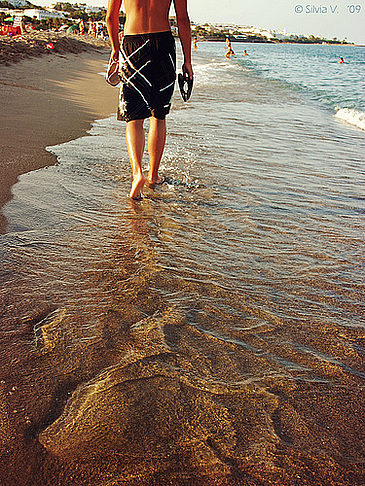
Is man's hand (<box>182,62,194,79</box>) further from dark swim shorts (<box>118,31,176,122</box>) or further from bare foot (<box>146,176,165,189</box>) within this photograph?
bare foot (<box>146,176,165,189</box>)

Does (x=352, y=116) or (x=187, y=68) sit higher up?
(x=187, y=68)

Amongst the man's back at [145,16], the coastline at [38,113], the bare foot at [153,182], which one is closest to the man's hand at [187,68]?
the man's back at [145,16]

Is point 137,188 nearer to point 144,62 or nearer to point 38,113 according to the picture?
point 144,62

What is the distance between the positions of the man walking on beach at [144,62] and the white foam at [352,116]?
19.5 feet

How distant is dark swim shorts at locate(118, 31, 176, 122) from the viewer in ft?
11.0

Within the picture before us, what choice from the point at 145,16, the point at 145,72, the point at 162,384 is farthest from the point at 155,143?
the point at 162,384

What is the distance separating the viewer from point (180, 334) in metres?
1.68

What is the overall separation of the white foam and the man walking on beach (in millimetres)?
5944

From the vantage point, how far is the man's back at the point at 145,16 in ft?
10.8

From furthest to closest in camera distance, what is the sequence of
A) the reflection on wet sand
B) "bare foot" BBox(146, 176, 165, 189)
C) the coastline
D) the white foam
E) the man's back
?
the white foam < the coastline < "bare foot" BBox(146, 176, 165, 189) < the man's back < the reflection on wet sand

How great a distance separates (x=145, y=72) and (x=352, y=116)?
280 inches

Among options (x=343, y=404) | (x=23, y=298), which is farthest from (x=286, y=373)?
(x=23, y=298)

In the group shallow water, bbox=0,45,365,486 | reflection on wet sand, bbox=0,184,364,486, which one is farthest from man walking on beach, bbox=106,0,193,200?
reflection on wet sand, bbox=0,184,364,486

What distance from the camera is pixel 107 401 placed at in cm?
132
